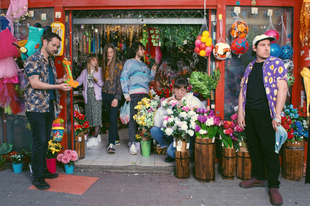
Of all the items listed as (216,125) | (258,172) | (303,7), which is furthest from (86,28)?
(258,172)

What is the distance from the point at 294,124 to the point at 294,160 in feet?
1.82

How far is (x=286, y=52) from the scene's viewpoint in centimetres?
369

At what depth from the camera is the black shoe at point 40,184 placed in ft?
10.6

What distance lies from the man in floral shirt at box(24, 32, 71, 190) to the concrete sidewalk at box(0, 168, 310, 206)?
1.11 feet

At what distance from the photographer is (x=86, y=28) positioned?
6.08 m

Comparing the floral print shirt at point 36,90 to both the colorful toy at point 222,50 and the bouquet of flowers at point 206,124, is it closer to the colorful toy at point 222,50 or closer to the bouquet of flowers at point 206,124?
the bouquet of flowers at point 206,124

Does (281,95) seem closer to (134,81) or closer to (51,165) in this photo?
(134,81)

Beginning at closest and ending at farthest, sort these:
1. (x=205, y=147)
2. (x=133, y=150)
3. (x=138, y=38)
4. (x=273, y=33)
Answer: (x=205, y=147), (x=273, y=33), (x=133, y=150), (x=138, y=38)

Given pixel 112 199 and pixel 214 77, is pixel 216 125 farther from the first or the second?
pixel 112 199

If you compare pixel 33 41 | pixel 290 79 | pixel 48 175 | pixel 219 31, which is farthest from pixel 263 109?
pixel 33 41

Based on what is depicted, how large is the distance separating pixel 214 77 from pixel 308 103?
1.55 metres

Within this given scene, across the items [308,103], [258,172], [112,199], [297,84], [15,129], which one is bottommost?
[112,199]

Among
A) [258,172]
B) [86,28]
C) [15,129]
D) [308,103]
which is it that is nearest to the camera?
[258,172]

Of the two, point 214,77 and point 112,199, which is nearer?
point 112,199
